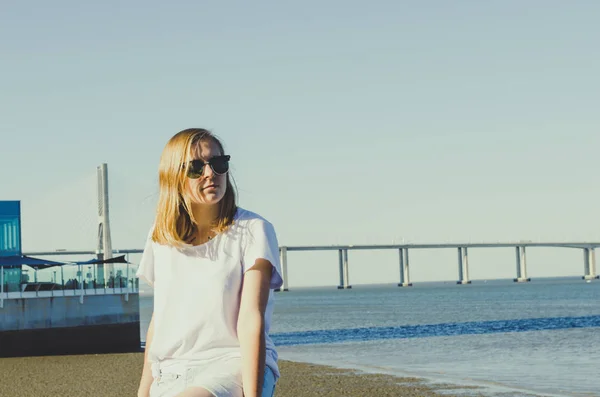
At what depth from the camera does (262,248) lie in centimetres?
273

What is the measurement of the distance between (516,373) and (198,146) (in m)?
20.1

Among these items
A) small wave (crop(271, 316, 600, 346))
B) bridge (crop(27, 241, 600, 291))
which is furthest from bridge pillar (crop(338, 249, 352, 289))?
small wave (crop(271, 316, 600, 346))

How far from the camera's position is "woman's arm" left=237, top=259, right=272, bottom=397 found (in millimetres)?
2586

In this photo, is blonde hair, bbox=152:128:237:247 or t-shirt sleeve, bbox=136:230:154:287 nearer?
blonde hair, bbox=152:128:237:247

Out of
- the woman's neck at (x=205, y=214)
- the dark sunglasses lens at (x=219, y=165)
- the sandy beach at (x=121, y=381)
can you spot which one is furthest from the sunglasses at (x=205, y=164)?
the sandy beach at (x=121, y=381)

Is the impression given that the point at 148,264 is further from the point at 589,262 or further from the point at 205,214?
the point at 589,262

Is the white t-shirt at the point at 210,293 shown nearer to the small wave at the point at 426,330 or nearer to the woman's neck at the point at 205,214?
the woman's neck at the point at 205,214

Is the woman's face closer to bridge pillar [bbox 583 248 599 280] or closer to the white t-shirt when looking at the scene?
the white t-shirt

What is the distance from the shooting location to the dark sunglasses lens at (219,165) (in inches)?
111

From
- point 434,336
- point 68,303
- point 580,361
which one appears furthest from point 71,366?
point 434,336

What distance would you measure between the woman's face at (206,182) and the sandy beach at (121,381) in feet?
44.7

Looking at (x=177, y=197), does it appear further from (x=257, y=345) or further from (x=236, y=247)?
(x=257, y=345)

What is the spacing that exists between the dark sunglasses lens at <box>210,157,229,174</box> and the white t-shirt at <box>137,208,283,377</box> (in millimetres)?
137

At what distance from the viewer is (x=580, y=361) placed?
24984 millimetres
